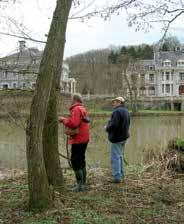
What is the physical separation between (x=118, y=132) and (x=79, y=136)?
120 cm

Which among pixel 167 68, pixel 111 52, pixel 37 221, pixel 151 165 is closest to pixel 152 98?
pixel 111 52

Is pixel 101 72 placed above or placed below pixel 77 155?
above

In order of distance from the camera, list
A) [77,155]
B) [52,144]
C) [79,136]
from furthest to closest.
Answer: [77,155], [79,136], [52,144]

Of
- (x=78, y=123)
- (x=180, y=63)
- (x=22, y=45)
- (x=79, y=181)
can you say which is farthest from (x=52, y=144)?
(x=180, y=63)

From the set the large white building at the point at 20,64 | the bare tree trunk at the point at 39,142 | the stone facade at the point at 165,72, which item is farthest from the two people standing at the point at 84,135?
the stone facade at the point at 165,72

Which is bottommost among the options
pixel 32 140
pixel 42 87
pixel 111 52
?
pixel 32 140

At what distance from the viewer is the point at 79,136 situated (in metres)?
7.38

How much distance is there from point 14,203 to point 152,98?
230 ft

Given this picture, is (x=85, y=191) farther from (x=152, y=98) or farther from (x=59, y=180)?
(x=152, y=98)

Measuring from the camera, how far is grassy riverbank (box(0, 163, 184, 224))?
18.6 ft

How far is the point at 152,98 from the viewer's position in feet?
248

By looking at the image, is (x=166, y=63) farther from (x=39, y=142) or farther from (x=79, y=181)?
(x=39, y=142)

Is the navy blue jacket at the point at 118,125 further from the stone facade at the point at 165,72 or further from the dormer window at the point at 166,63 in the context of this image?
the dormer window at the point at 166,63

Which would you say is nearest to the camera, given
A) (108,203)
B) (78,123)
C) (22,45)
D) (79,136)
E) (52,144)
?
(108,203)
